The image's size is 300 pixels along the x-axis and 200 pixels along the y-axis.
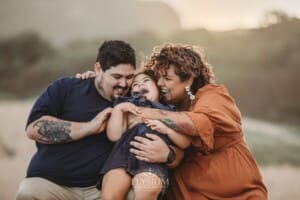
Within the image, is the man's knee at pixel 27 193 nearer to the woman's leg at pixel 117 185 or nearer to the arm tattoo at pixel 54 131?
the arm tattoo at pixel 54 131

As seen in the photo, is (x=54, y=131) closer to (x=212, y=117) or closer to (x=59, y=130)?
(x=59, y=130)

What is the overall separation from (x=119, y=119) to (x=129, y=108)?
64mm

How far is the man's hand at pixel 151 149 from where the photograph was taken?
8.10 ft

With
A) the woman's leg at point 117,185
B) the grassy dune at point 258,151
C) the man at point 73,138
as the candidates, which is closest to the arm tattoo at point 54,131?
the man at point 73,138

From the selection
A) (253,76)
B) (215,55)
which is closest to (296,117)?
(253,76)

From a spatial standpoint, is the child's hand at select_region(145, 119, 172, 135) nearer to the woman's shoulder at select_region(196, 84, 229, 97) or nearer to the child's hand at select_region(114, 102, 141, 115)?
the child's hand at select_region(114, 102, 141, 115)

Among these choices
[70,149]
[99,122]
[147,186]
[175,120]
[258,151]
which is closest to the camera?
[147,186]

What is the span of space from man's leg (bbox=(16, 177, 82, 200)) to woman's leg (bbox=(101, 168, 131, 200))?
0.98 ft

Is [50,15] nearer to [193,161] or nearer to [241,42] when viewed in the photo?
[241,42]

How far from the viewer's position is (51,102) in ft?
9.09

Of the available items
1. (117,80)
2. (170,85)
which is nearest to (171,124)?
(170,85)

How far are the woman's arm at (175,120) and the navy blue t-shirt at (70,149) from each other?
303 millimetres

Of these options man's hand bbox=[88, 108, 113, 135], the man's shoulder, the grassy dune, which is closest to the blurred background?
the grassy dune

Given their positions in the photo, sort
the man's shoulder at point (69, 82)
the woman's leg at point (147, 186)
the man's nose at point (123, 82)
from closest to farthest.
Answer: the woman's leg at point (147, 186), the man's nose at point (123, 82), the man's shoulder at point (69, 82)
